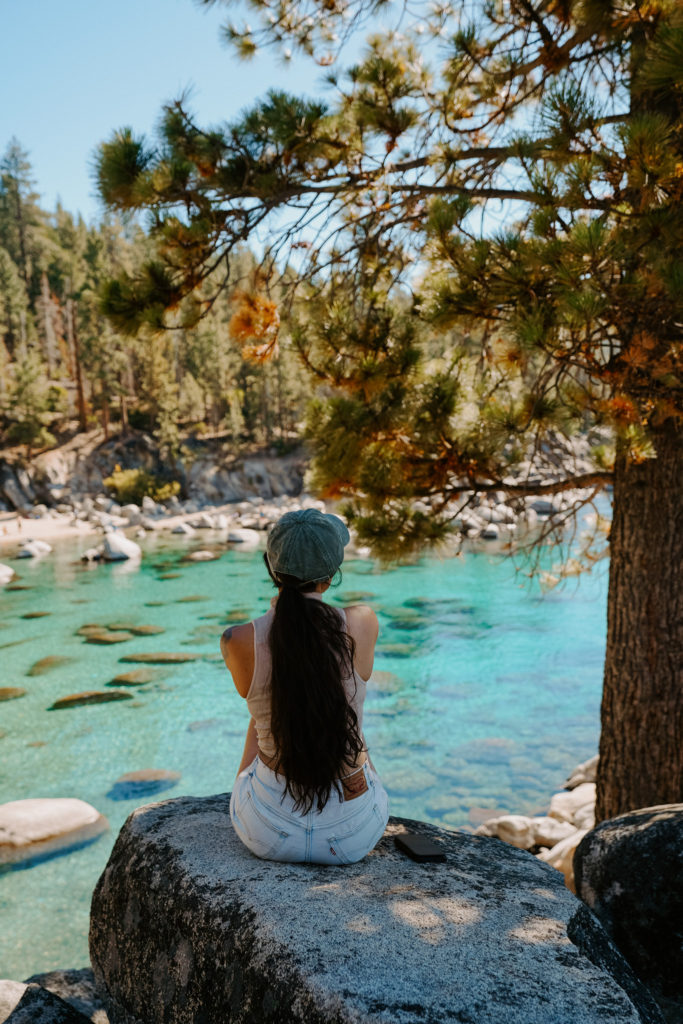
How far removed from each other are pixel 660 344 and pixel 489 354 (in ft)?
4.04

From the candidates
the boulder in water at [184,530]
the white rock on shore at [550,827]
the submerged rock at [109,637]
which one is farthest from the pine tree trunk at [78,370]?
the white rock on shore at [550,827]

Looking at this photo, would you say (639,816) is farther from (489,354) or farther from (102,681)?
(102,681)

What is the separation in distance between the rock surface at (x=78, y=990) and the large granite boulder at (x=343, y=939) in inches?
2.5

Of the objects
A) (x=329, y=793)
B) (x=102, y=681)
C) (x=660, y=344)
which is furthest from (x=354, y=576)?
(x=329, y=793)

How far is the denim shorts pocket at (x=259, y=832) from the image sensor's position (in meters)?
2.11

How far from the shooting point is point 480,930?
177cm

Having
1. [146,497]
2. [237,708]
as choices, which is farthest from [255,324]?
[146,497]

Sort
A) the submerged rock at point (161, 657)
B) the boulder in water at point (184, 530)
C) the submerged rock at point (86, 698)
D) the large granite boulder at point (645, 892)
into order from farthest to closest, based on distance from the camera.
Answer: the boulder in water at point (184, 530)
the submerged rock at point (161, 657)
the submerged rock at point (86, 698)
the large granite boulder at point (645, 892)

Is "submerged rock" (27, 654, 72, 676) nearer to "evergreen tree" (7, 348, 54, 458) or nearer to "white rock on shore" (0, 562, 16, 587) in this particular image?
"white rock on shore" (0, 562, 16, 587)

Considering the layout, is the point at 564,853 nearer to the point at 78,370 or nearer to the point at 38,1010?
the point at 38,1010

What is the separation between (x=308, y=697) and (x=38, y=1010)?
1250 mm

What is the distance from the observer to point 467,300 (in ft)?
10.8

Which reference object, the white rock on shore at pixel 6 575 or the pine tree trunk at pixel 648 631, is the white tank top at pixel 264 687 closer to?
the pine tree trunk at pixel 648 631

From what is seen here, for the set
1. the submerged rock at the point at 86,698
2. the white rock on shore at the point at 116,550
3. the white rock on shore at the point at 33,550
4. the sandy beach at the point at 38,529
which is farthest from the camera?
the sandy beach at the point at 38,529
